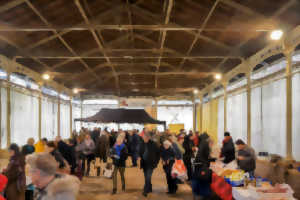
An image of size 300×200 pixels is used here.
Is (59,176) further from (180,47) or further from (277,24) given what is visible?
(180,47)

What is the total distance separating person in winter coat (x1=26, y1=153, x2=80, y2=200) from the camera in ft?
7.57

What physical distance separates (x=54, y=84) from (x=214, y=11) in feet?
39.0

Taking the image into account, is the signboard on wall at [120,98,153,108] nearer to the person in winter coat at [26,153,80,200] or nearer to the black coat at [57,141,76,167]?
the black coat at [57,141,76,167]

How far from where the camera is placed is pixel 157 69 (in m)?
15.2

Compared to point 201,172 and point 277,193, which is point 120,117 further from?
point 277,193

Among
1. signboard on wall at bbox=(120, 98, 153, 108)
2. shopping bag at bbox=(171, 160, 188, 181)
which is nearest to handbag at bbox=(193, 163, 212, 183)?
shopping bag at bbox=(171, 160, 188, 181)

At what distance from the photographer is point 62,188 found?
2.31 metres

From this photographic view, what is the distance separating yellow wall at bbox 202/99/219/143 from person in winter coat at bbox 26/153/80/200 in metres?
14.5

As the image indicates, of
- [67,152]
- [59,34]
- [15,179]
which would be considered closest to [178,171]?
[67,152]

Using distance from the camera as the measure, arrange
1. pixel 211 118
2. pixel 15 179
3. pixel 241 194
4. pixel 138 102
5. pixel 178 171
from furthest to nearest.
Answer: pixel 138 102 → pixel 211 118 → pixel 178 171 → pixel 15 179 → pixel 241 194

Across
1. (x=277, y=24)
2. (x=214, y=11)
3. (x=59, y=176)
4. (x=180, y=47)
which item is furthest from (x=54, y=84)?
(x=59, y=176)

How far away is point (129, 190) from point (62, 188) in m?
6.08

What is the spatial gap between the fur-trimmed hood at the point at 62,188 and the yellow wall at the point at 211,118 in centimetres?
1444

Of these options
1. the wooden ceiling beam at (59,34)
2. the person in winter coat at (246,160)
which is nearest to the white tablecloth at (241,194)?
the person in winter coat at (246,160)
